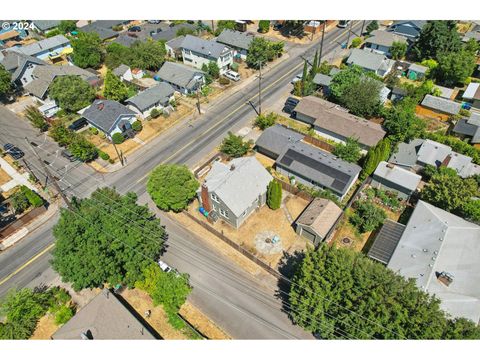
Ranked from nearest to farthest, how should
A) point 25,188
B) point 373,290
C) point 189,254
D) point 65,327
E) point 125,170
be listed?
point 373,290
point 65,327
point 189,254
point 25,188
point 125,170

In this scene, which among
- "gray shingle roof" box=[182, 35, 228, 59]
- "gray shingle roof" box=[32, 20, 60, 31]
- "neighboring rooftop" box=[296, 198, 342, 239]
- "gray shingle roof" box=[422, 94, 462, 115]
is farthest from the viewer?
"gray shingle roof" box=[32, 20, 60, 31]

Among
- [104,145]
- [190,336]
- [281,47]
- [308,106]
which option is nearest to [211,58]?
[281,47]

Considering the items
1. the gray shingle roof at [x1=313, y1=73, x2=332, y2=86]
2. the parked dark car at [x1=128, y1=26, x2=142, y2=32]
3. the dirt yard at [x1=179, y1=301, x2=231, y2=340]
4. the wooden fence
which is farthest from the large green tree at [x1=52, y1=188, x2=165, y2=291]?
the parked dark car at [x1=128, y1=26, x2=142, y2=32]

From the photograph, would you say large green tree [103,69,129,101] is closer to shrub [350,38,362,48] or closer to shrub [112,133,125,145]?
shrub [112,133,125,145]

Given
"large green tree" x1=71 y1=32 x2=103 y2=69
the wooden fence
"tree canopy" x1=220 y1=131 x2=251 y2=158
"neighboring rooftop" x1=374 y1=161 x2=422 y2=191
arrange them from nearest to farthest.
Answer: the wooden fence
"neighboring rooftop" x1=374 y1=161 x2=422 y2=191
"tree canopy" x1=220 y1=131 x2=251 y2=158
"large green tree" x1=71 y1=32 x2=103 y2=69

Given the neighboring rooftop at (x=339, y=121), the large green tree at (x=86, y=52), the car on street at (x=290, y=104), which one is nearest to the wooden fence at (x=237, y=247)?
the neighboring rooftop at (x=339, y=121)

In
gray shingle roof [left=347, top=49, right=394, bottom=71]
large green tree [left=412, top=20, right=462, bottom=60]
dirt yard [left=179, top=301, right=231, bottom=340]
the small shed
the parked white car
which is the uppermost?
large green tree [left=412, top=20, right=462, bottom=60]

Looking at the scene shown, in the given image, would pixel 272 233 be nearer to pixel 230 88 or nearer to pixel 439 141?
pixel 439 141

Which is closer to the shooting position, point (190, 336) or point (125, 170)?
point (190, 336)
